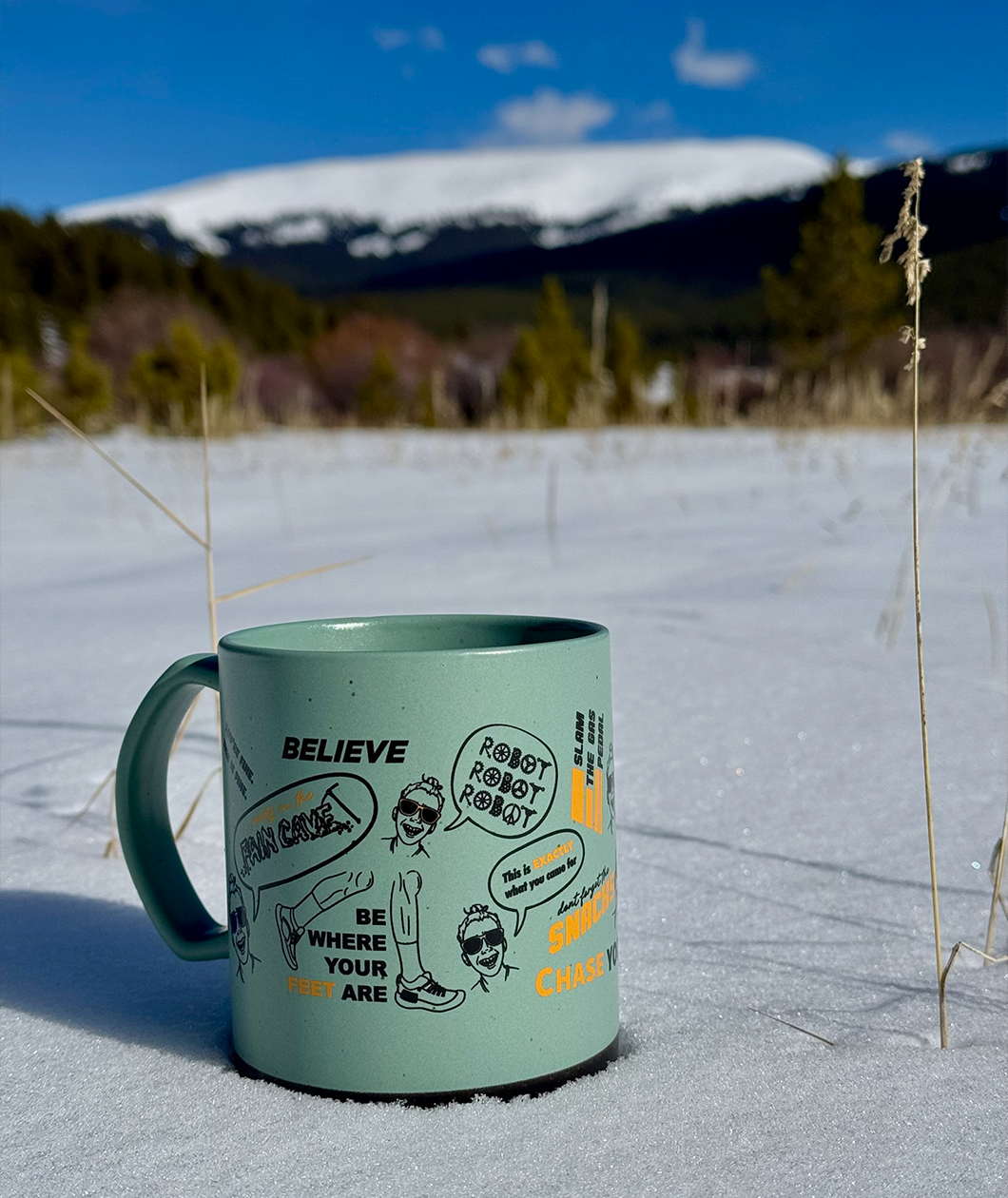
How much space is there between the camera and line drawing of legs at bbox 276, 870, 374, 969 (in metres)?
0.65

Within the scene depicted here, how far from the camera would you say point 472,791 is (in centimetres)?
65

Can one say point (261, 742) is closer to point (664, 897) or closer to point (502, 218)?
point (664, 897)

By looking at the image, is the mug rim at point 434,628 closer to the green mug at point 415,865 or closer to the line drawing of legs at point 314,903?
the green mug at point 415,865

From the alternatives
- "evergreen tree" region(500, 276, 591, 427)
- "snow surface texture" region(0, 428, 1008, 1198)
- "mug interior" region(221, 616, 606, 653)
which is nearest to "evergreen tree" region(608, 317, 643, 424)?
"evergreen tree" region(500, 276, 591, 427)

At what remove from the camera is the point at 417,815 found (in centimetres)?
64

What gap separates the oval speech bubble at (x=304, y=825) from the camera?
642mm

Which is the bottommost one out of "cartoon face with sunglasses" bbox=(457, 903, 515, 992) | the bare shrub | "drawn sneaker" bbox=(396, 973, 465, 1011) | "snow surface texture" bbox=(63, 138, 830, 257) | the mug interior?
"drawn sneaker" bbox=(396, 973, 465, 1011)

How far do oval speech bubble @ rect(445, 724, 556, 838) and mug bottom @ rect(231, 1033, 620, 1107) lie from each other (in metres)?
0.17

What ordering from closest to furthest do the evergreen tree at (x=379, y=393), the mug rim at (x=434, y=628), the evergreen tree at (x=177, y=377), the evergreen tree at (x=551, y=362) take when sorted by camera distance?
the mug rim at (x=434, y=628), the evergreen tree at (x=177, y=377), the evergreen tree at (x=551, y=362), the evergreen tree at (x=379, y=393)

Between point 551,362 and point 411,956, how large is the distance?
1803 centimetres

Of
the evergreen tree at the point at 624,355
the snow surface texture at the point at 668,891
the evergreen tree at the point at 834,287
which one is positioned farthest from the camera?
the evergreen tree at the point at 834,287

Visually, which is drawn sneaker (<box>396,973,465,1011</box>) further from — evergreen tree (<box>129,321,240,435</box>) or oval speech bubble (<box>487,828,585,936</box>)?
evergreen tree (<box>129,321,240,435</box>)

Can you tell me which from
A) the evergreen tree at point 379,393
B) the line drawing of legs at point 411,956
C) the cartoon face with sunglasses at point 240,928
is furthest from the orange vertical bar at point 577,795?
the evergreen tree at point 379,393

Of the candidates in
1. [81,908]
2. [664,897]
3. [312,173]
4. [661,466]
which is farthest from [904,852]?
[312,173]
